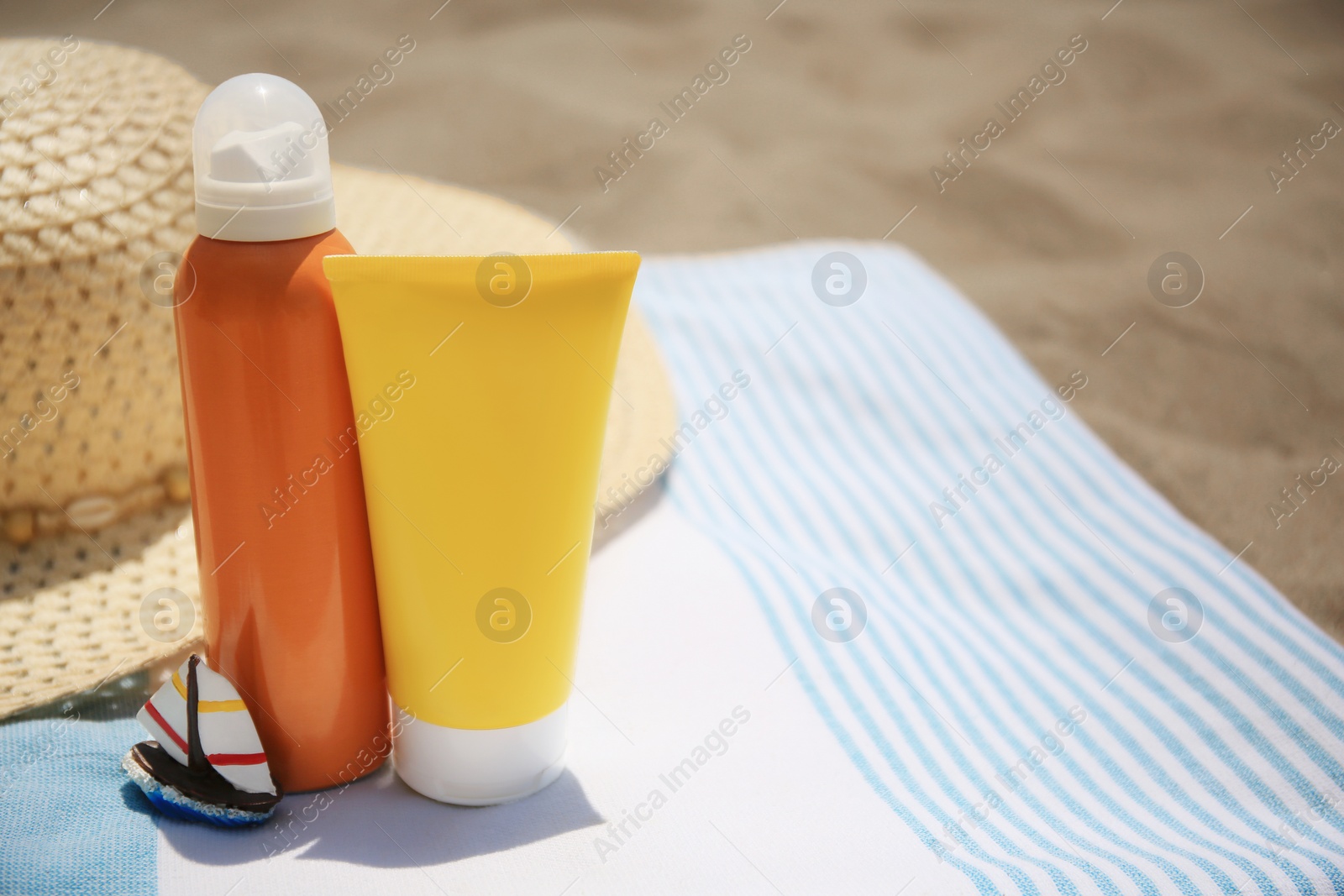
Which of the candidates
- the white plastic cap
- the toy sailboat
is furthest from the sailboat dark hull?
the white plastic cap

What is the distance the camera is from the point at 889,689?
0.48 m

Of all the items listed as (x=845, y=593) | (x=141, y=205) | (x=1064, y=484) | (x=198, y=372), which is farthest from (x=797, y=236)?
(x=198, y=372)

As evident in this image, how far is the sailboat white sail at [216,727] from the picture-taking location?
0.35 meters

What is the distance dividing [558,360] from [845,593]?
285mm

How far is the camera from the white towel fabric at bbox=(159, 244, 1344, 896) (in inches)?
14.3

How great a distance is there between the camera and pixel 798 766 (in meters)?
0.42

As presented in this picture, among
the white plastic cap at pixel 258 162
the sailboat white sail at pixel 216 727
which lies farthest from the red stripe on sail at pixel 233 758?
the white plastic cap at pixel 258 162

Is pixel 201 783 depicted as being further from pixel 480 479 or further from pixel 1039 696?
pixel 1039 696

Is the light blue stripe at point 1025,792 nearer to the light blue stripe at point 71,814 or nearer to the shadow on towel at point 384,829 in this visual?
the shadow on towel at point 384,829

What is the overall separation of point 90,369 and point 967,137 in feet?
4.82

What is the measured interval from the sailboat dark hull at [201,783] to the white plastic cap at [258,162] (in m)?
0.19

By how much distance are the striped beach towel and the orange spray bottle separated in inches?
1.9

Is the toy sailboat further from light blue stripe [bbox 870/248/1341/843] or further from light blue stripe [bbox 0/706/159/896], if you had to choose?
light blue stripe [bbox 870/248/1341/843]

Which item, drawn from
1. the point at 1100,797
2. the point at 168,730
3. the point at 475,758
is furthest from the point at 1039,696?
the point at 168,730
